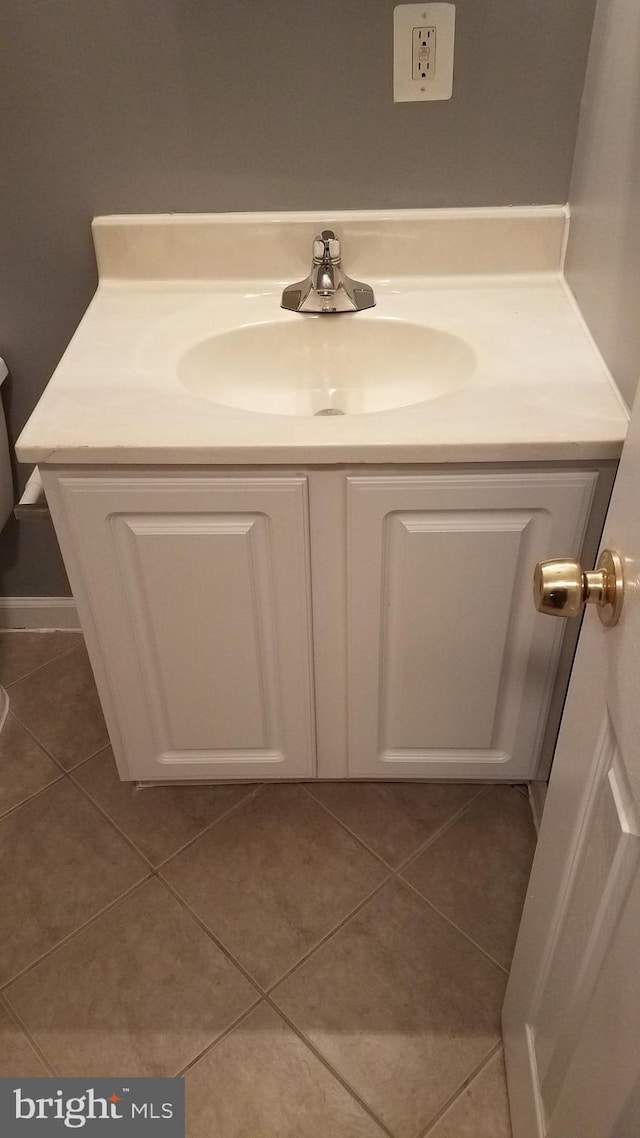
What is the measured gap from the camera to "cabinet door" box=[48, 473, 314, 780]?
42.8 inches

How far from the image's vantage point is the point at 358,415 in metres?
1.07

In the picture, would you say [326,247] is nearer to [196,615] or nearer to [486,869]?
[196,615]

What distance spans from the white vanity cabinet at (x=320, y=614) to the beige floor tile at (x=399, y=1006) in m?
0.26

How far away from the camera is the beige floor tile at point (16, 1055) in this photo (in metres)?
1.16

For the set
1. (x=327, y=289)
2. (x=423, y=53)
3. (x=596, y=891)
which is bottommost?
(x=596, y=891)

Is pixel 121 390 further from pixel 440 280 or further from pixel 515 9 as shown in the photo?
pixel 515 9

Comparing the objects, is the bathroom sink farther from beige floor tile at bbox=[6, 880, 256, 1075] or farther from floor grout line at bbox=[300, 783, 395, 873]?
beige floor tile at bbox=[6, 880, 256, 1075]

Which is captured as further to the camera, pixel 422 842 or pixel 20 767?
pixel 20 767

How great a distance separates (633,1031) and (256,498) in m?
0.71

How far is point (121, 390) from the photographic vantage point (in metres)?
1.12

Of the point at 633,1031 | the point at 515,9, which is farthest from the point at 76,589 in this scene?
the point at 515,9

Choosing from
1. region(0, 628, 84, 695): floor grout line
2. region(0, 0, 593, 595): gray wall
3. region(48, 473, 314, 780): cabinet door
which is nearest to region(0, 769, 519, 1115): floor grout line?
region(48, 473, 314, 780): cabinet door

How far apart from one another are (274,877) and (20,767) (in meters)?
0.55

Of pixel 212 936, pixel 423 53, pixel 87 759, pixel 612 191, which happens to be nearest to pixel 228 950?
pixel 212 936
